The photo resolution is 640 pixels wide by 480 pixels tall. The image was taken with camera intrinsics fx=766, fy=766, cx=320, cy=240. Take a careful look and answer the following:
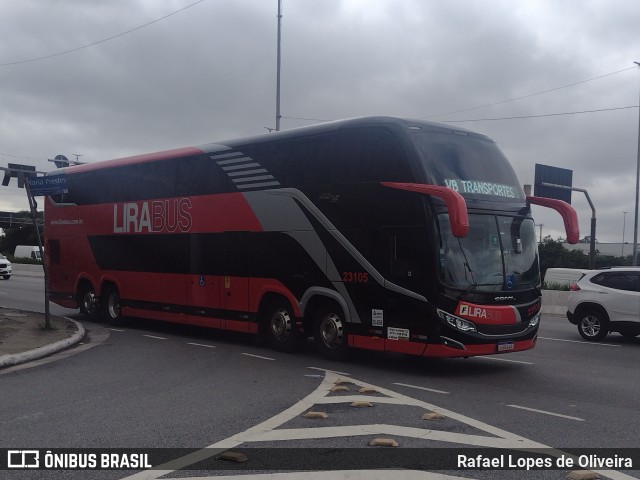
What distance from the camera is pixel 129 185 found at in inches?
746

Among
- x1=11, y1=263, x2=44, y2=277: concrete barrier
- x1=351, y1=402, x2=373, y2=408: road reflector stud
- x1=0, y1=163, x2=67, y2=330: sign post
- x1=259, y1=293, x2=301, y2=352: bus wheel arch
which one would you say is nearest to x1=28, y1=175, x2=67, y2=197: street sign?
x1=0, y1=163, x2=67, y2=330: sign post

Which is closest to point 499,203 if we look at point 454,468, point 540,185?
point 454,468

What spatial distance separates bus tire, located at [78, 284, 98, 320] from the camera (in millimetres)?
20594

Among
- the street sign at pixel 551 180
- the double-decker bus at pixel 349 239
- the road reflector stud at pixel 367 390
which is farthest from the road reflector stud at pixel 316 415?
the street sign at pixel 551 180

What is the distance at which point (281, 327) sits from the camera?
14.9 meters

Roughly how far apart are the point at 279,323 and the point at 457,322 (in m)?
4.22

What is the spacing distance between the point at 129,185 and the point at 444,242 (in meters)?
9.71

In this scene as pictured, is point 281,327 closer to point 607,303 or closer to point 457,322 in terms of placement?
point 457,322

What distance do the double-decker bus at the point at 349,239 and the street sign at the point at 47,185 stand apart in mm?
1998

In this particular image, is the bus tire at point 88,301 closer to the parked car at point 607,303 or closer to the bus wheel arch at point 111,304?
the bus wheel arch at point 111,304

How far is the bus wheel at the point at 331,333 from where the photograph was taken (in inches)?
535

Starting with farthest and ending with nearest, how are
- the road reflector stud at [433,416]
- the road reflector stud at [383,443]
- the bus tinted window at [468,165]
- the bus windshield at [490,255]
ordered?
the bus tinted window at [468,165], the bus windshield at [490,255], the road reflector stud at [433,416], the road reflector stud at [383,443]

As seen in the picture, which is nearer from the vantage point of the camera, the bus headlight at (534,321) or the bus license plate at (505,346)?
the bus license plate at (505,346)

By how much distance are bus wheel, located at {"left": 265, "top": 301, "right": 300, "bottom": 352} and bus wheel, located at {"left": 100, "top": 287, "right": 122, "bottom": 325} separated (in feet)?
19.7
